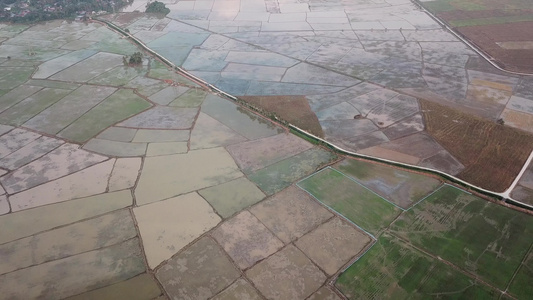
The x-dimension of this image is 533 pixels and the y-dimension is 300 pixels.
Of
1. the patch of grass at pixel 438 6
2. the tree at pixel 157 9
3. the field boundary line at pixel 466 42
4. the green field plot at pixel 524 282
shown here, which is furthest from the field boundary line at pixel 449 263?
the tree at pixel 157 9

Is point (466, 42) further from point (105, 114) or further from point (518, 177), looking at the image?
point (105, 114)

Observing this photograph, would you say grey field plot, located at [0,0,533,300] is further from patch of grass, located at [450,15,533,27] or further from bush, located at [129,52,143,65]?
patch of grass, located at [450,15,533,27]

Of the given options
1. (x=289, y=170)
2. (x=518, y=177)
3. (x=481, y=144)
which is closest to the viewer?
(x=518, y=177)

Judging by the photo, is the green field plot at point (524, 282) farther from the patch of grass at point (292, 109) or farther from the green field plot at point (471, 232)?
the patch of grass at point (292, 109)

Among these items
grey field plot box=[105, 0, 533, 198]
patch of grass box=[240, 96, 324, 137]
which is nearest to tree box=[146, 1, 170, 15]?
grey field plot box=[105, 0, 533, 198]

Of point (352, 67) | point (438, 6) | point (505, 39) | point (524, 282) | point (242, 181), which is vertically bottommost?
point (524, 282)

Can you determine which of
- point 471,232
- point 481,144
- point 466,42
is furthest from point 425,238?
point 466,42
